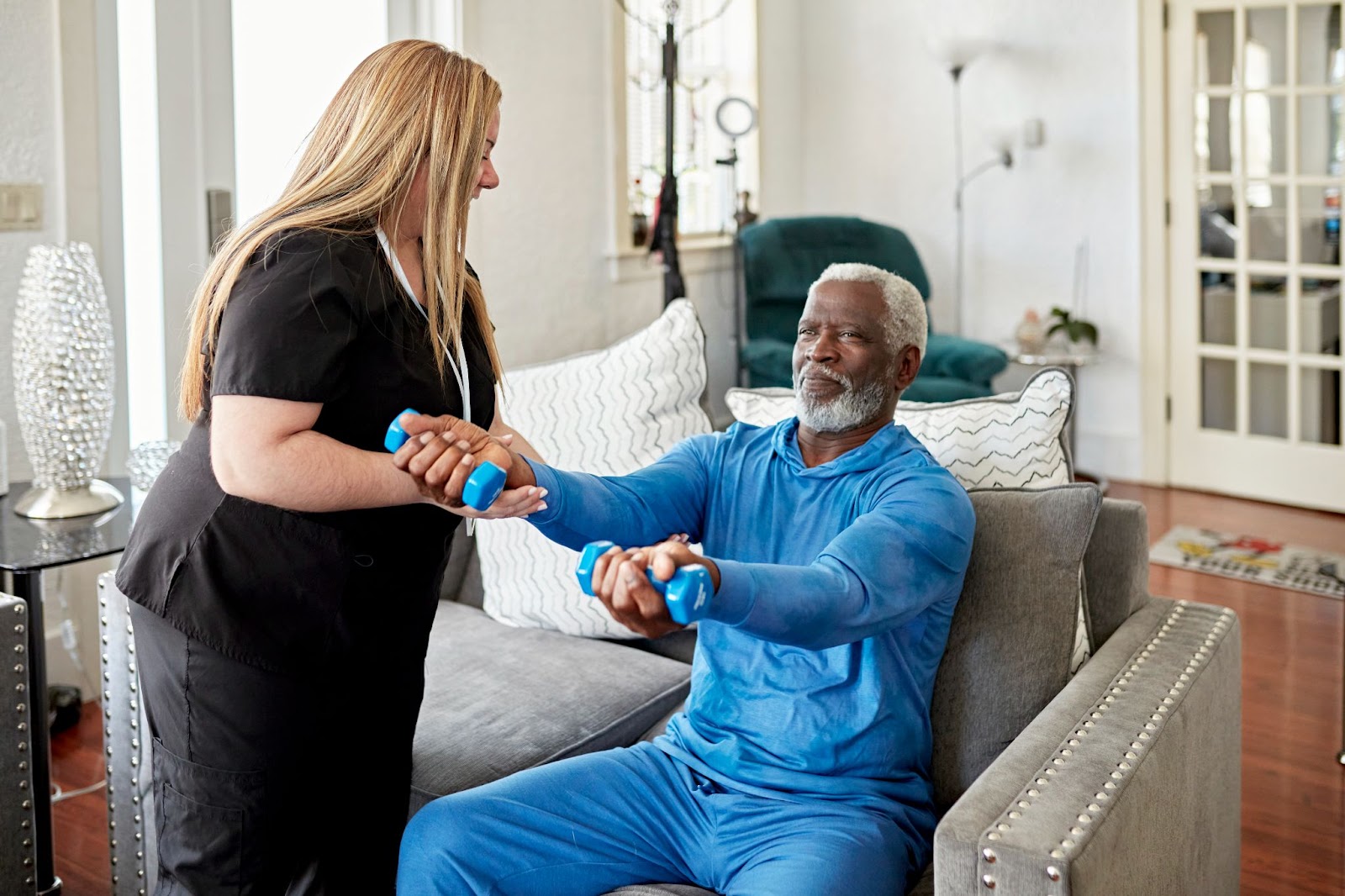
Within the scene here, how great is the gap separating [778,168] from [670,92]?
62.4 inches

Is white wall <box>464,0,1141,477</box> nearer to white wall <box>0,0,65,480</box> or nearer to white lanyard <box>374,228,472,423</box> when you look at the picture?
white wall <box>0,0,65,480</box>

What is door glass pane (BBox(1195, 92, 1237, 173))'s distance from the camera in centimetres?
508

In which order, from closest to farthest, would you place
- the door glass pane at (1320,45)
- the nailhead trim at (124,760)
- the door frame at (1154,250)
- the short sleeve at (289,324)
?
the short sleeve at (289,324), the nailhead trim at (124,760), the door glass pane at (1320,45), the door frame at (1154,250)

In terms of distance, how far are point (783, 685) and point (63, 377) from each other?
55.1 inches

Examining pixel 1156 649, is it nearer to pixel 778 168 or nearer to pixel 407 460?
pixel 407 460

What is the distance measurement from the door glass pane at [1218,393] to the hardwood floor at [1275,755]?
86cm

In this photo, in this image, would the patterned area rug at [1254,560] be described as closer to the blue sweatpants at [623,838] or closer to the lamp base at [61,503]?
the blue sweatpants at [623,838]

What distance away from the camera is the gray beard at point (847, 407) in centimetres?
187

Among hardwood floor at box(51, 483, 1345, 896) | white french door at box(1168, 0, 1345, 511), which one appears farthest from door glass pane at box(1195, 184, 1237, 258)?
hardwood floor at box(51, 483, 1345, 896)

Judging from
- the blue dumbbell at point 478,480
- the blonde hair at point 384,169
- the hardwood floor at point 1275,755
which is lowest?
the hardwood floor at point 1275,755

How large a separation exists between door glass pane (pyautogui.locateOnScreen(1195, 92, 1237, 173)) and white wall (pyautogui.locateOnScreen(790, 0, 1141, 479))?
0.77 ft

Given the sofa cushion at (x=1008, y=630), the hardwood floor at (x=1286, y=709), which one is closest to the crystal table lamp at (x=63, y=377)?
the sofa cushion at (x=1008, y=630)

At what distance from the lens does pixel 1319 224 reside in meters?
4.88

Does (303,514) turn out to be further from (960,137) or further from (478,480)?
(960,137)
